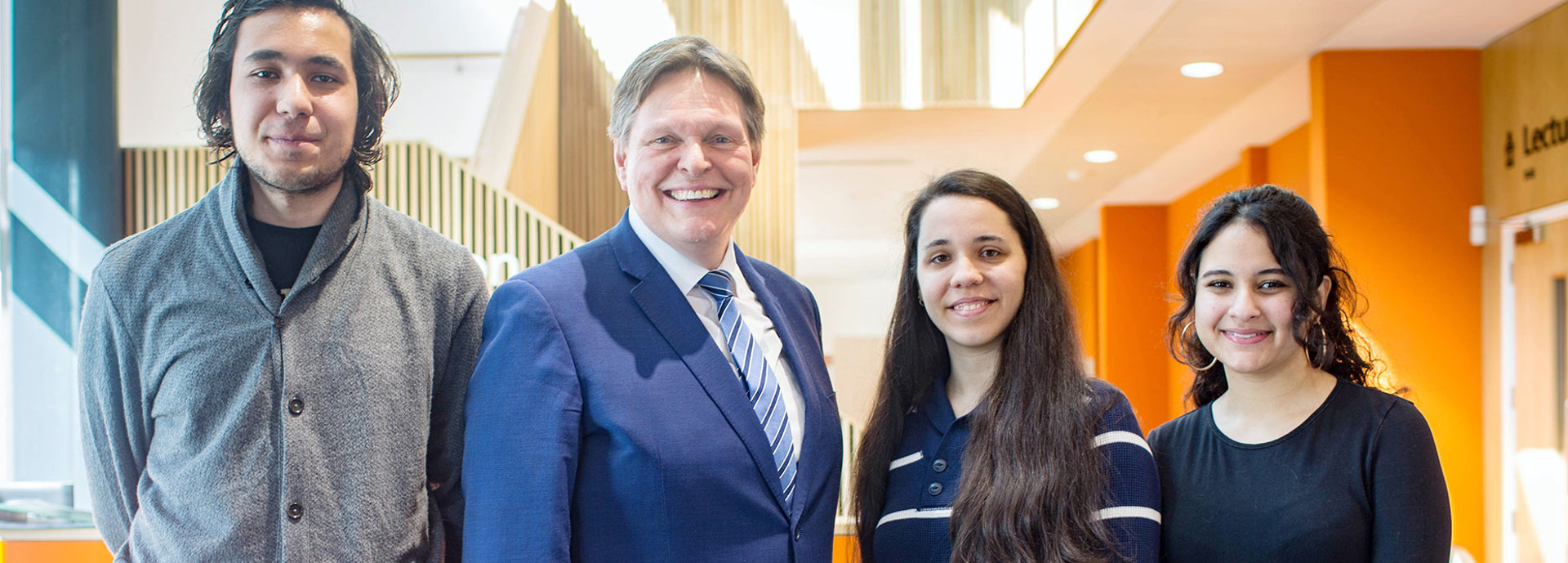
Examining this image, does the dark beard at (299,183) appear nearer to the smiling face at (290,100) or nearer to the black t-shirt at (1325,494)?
the smiling face at (290,100)

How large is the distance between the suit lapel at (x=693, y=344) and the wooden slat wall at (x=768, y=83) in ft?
12.6

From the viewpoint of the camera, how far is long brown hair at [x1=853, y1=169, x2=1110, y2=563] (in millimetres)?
1679

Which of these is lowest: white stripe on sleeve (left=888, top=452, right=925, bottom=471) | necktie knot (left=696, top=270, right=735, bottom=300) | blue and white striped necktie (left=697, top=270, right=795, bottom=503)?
white stripe on sleeve (left=888, top=452, right=925, bottom=471)

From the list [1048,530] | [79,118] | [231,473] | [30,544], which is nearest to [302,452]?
[231,473]

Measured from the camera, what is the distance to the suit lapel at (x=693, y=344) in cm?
156

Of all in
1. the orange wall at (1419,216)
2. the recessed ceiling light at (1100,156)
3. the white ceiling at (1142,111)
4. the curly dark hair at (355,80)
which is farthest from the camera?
the recessed ceiling light at (1100,156)

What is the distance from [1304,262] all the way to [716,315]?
3.35 ft

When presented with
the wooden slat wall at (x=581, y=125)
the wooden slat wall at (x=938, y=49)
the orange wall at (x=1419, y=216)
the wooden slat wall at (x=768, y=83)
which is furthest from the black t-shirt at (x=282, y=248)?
the orange wall at (x=1419, y=216)

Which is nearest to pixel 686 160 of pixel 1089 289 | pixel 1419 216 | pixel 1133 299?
pixel 1419 216

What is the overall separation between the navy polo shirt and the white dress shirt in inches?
10.5

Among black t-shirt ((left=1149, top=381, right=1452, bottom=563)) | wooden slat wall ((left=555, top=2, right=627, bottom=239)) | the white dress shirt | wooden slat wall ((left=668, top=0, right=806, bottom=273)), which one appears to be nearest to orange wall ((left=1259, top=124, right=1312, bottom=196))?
wooden slat wall ((left=668, top=0, right=806, bottom=273))

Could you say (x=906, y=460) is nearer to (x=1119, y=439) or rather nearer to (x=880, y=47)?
(x=1119, y=439)

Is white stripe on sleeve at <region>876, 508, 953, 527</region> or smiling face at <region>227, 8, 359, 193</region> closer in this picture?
smiling face at <region>227, 8, 359, 193</region>

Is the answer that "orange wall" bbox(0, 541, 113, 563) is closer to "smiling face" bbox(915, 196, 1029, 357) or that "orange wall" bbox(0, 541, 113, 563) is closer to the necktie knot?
the necktie knot
